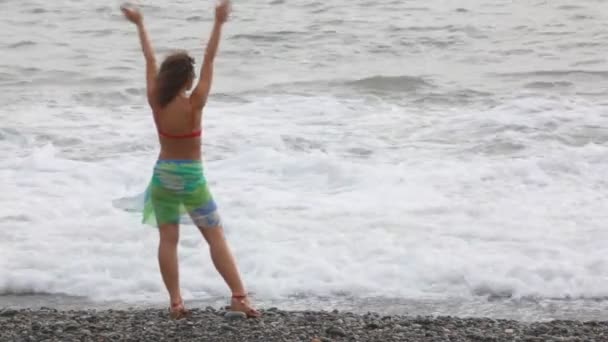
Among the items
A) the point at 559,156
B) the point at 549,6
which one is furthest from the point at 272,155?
the point at 549,6

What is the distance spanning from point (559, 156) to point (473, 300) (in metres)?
4.09

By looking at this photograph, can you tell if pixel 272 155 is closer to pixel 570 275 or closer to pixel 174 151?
pixel 570 275

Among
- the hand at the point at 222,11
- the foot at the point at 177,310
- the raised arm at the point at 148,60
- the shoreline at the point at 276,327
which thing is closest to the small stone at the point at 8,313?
the shoreline at the point at 276,327

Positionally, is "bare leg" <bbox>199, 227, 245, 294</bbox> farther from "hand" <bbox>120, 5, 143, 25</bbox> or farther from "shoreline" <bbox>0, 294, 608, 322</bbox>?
"shoreline" <bbox>0, 294, 608, 322</bbox>

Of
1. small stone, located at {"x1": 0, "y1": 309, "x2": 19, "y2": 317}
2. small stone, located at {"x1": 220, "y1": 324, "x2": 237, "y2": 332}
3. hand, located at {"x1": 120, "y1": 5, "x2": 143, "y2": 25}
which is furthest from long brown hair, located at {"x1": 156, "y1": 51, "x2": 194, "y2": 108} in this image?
small stone, located at {"x1": 0, "y1": 309, "x2": 19, "y2": 317}

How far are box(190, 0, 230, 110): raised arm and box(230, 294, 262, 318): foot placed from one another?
1084 millimetres

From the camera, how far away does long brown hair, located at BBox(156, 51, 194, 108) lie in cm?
621

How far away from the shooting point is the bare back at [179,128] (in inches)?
246

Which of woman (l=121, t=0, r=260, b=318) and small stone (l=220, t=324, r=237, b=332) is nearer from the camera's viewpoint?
woman (l=121, t=0, r=260, b=318)

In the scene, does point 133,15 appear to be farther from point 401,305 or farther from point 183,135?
point 401,305

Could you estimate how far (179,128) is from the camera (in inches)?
246

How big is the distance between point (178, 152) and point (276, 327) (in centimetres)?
112

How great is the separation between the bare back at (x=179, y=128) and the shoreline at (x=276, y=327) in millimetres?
953

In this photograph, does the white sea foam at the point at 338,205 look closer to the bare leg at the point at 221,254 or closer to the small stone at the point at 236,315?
the small stone at the point at 236,315
